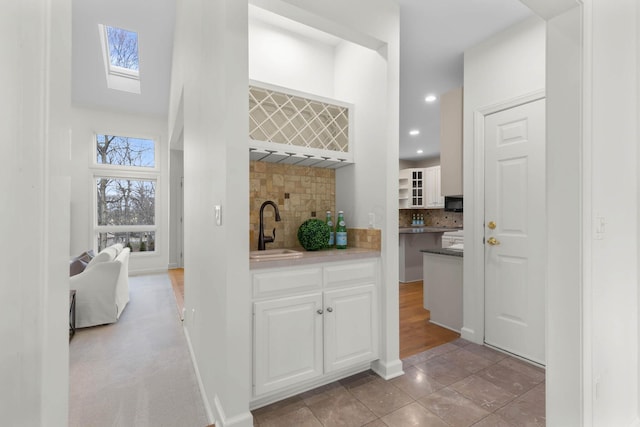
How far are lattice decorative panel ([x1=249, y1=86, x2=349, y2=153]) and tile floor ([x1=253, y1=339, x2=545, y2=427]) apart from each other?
1.73 metres

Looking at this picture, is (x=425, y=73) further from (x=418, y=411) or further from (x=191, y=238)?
(x=418, y=411)

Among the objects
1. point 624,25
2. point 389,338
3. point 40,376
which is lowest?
point 389,338

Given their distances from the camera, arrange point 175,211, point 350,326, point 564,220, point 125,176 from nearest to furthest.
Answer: point 564,220 → point 350,326 → point 125,176 → point 175,211

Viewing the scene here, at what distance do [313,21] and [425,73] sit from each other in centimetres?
201

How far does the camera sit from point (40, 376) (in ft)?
1.54

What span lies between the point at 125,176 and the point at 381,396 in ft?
20.6

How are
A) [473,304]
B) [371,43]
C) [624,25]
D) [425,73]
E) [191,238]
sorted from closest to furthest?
[624,25] → [371,43] → [191,238] → [473,304] → [425,73]

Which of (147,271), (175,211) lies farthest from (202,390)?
(175,211)

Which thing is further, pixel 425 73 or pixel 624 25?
pixel 425 73

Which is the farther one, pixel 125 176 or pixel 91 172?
pixel 125 176

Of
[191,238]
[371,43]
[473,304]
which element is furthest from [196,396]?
[371,43]

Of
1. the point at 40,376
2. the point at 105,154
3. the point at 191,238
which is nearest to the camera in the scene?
the point at 40,376

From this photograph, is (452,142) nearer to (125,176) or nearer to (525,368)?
(525,368)

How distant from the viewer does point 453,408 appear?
1.79 meters
